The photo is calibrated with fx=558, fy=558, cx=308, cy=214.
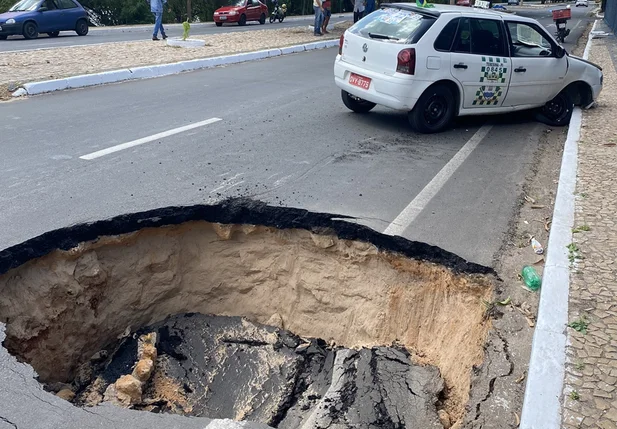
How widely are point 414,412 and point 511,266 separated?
5.11ft

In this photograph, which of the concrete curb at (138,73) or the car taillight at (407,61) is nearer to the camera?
the car taillight at (407,61)

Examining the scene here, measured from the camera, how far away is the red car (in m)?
28.4

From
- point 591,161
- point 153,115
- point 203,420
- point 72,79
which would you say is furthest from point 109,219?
point 72,79

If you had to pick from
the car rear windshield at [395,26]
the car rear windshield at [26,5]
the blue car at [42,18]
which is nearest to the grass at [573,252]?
the car rear windshield at [395,26]

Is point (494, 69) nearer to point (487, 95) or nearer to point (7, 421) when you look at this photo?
point (487, 95)

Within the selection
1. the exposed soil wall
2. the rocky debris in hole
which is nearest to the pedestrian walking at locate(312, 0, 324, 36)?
the exposed soil wall

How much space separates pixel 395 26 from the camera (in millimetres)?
7926

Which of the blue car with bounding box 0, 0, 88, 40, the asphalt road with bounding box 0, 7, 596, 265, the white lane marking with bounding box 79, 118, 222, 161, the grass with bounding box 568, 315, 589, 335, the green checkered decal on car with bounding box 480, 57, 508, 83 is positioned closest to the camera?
the grass with bounding box 568, 315, 589, 335

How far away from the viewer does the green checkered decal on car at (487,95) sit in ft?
26.7

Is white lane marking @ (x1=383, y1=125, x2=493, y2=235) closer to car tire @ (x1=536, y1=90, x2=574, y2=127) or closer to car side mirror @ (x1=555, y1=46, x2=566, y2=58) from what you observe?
car tire @ (x1=536, y1=90, x2=574, y2=127)

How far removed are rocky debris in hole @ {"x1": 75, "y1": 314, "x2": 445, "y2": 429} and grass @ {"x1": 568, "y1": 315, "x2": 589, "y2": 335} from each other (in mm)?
903

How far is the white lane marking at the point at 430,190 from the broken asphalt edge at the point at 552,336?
1.16m

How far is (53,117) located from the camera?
8.18 metres

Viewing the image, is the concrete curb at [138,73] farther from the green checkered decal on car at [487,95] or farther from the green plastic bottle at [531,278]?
the green plastic bottle at [531,278]
